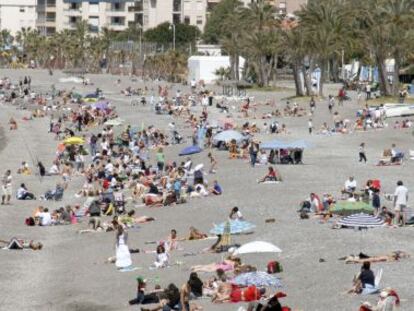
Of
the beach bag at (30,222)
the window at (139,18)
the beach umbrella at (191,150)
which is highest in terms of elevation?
the window at (139,18)

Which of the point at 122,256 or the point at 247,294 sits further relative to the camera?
the point at 122,256

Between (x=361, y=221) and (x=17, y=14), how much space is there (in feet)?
459

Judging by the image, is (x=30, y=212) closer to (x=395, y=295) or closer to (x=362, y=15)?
(x=395, y=295)

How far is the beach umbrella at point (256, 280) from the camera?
23.8 m

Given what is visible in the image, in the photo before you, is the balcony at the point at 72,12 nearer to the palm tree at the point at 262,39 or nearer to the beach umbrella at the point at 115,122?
the palm tree at the point at 262,39

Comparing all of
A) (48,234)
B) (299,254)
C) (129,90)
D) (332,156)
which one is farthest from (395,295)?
(129,90)

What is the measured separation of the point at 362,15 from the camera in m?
81.4

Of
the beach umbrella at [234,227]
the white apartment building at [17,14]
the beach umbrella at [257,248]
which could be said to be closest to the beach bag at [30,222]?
the beach umbrella at [234,227]

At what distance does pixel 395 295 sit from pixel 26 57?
127 m

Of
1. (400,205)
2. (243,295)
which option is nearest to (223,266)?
(243,295)

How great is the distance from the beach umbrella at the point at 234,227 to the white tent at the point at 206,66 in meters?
73.7

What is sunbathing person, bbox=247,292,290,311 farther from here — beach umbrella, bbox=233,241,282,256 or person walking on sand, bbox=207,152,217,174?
person walking on sand, bbox=207,152,217,174

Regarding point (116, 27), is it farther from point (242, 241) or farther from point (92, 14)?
point (242, 241)

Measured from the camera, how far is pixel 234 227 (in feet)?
98.1
